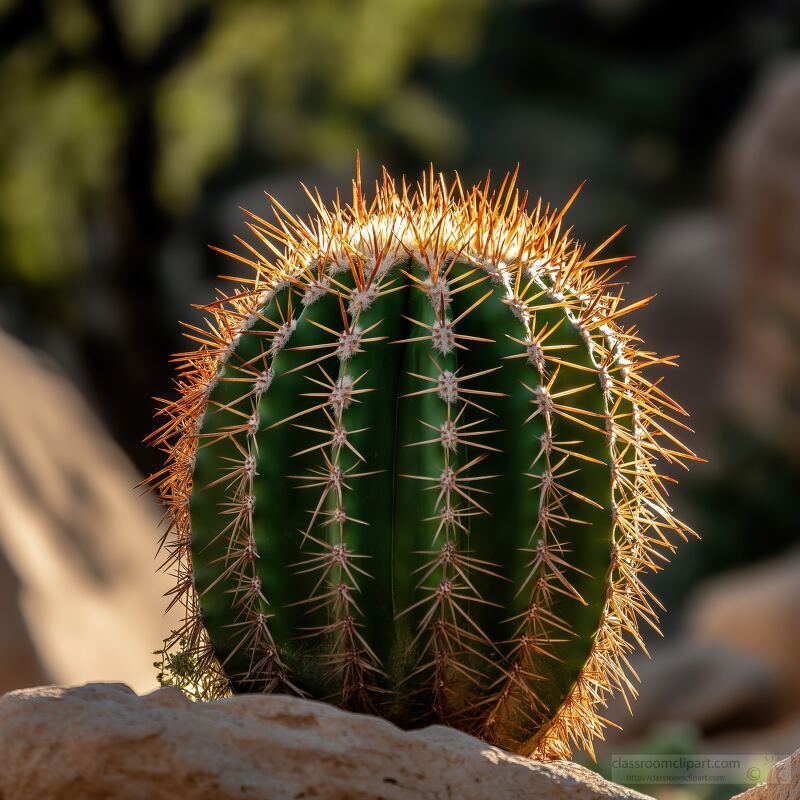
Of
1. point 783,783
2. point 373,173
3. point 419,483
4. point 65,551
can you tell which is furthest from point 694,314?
point 419,483

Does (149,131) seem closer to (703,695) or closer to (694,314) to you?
(703,695)

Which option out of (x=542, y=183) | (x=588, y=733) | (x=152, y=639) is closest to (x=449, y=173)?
(x=542, y=183)

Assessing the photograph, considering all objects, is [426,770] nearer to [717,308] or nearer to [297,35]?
[297,35]

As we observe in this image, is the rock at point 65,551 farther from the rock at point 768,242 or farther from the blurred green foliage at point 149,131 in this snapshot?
the rock at point 768,242

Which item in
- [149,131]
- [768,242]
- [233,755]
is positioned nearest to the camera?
[233,755]

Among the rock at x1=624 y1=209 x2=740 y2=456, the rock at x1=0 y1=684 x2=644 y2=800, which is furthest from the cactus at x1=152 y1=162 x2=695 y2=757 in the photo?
the rock at x1=624 y1=209 x2=740 y2=456

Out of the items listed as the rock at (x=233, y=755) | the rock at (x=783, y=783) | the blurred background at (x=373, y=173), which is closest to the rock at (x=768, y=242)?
the blurred background at (x=373, y=173)

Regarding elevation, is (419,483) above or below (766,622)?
below
